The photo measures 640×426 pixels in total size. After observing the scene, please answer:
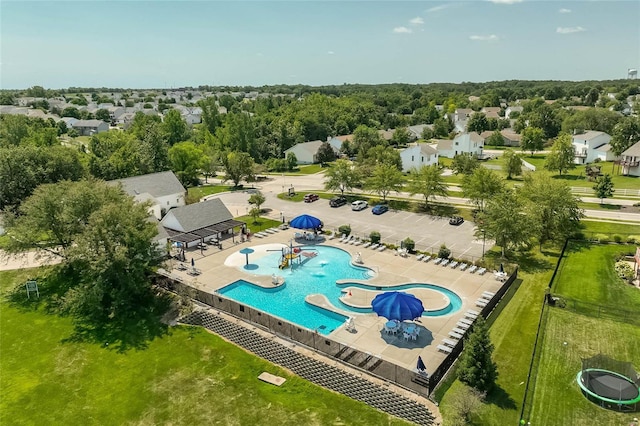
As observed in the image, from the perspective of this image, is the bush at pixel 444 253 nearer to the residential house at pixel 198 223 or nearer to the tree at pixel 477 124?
the residential house at pixel 198 223

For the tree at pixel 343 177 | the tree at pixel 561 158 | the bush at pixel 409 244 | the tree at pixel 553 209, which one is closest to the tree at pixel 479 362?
the bush at pixel 409 244

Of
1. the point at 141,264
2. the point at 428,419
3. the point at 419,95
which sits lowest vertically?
the point at 428,419

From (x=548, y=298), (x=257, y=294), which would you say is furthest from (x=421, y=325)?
(x=257, y=294)

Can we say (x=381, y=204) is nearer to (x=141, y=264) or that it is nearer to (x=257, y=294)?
(x=257, y=294)

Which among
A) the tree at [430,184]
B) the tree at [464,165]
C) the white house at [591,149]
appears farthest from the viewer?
the white house at [591,149]

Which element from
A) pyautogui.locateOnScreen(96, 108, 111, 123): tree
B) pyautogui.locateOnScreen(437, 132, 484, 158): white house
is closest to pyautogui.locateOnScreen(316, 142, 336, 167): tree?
pyautogui.locateOnScreen(437, 132, 484, 158): white house

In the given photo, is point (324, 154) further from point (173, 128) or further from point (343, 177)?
point (173, 128)

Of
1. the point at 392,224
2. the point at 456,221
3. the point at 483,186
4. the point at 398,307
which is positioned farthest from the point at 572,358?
the point at 483,186
